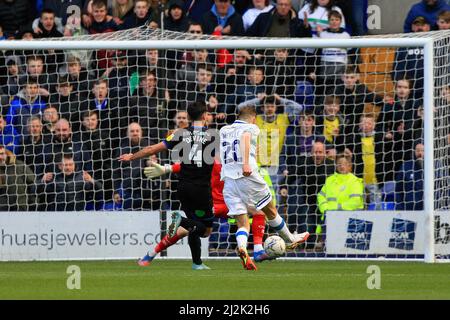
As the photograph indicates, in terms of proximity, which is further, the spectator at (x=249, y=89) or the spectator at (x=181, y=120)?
the spectator at (x=249, y=89)

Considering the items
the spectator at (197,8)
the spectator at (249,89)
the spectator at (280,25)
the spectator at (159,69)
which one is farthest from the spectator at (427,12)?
the spectator at (159,69)

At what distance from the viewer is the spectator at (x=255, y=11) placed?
2173 cm

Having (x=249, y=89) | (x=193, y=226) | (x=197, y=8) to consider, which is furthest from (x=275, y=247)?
(x=197, y=8)

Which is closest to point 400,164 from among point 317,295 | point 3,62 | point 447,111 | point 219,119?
point 447,111

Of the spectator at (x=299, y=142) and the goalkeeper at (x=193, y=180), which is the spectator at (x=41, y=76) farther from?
the goalkeeper at (x=193, y=180)

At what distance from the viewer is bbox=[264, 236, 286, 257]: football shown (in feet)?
49.8

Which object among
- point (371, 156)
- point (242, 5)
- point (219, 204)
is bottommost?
point (219, 204)

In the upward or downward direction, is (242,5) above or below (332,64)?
above

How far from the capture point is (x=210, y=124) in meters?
20.0

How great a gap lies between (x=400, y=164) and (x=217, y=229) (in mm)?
3173

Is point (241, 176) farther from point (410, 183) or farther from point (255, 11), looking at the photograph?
point (255, 11)

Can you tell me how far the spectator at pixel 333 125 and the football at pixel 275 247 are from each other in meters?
4.88

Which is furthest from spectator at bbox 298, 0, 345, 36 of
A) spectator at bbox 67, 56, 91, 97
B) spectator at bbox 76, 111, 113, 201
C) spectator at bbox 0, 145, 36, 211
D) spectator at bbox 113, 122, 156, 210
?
spectator at bbox 0, 145, 36, 211

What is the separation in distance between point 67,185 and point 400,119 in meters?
5.48
